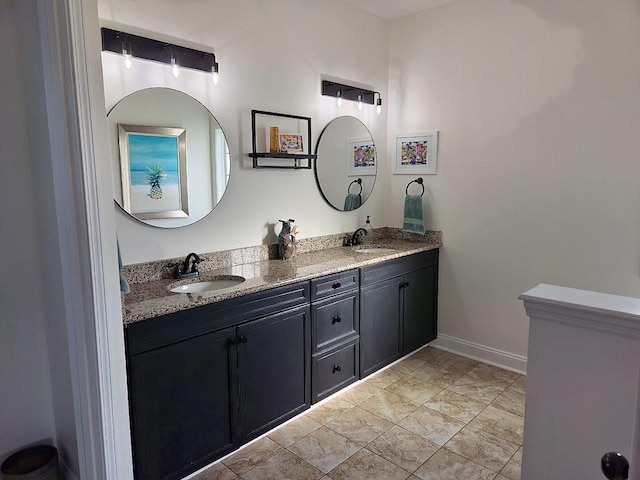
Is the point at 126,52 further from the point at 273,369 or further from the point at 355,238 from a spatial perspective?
the point at 355,238

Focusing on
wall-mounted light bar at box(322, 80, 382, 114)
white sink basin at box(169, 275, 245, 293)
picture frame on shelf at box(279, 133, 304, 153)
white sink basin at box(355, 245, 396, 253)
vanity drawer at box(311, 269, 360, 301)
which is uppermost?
wall-mounted light bar at box(322, 80, 382, 114)

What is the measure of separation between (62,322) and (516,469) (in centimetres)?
227

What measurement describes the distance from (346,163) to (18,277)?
94.3 inches

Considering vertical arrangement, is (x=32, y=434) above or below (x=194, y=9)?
below

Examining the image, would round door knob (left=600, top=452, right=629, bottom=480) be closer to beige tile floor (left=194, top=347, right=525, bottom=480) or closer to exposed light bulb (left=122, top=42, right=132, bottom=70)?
beige tile floor (left=194, top=347, right=525, bottom=480)

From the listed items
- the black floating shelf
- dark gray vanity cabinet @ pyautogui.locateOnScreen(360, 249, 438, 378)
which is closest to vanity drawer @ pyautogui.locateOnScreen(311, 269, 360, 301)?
dark gray vanity cabinet @ pyautogui.locateOnScreen(360, 249, 438, 378)

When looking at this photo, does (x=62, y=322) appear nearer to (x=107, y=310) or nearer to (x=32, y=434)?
(x=107, y=310)

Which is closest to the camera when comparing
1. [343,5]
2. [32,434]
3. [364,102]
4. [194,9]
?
[32,434]

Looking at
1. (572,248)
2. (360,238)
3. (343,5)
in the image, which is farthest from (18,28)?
(572,248)

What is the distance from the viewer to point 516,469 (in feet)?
7.42

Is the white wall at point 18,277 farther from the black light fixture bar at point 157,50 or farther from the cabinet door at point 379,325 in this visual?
the cabinet door at point 379,325

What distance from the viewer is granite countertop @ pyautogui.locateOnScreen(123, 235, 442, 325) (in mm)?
2006

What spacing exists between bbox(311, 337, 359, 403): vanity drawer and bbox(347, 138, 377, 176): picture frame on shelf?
1424mm

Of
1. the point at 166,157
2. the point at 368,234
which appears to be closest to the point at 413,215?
the point at 368,234
